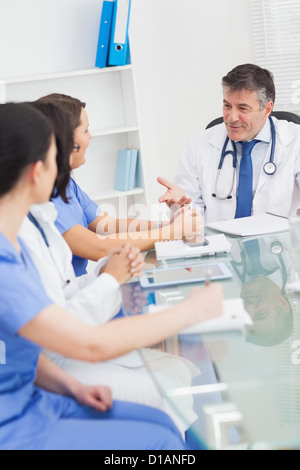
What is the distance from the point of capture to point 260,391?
1.09 m

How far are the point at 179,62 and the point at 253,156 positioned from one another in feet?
4.98

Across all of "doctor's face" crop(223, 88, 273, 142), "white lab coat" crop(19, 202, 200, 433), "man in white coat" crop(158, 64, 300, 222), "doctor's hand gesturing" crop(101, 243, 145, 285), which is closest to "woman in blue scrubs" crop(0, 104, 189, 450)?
"white lab coat" crop(19, 202, 200, 433)

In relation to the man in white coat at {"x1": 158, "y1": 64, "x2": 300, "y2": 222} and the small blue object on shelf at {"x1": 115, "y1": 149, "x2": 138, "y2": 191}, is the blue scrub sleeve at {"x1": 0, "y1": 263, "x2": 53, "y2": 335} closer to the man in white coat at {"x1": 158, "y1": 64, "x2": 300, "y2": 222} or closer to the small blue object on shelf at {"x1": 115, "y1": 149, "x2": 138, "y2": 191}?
the man in white coat at {"x1": 158, "y1": 64, "x2": 300, "y2": 222}

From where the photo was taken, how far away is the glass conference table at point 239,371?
1018 mm

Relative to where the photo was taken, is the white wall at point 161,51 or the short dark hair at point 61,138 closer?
the short dark hair at point 61,138

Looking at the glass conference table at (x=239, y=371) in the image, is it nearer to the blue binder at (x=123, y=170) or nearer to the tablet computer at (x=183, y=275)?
the tablet computer at (x=183, y=275)

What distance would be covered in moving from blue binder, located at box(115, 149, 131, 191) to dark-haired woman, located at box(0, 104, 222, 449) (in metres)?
2.50

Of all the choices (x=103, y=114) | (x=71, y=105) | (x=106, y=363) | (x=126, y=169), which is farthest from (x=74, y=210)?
(x=103, y=114)

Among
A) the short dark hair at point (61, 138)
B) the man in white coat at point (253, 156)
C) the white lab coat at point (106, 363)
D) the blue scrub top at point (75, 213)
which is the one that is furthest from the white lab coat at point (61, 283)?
the man in white coat at point (253, 156)

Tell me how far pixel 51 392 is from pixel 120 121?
9.21ft

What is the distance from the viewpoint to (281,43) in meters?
3.77

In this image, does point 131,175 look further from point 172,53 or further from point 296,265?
point 296,265

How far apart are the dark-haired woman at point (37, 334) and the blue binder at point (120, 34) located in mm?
2454
